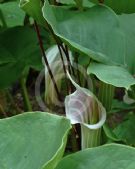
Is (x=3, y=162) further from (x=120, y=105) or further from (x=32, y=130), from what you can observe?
(x=120, y=105)

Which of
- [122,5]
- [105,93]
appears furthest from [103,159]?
[122,5]

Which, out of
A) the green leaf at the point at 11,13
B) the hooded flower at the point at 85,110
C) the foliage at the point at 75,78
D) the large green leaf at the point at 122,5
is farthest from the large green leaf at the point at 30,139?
the green leaf at the point at 11,13

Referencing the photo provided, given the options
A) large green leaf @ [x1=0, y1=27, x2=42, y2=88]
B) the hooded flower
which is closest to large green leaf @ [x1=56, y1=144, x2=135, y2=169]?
the hooded flower

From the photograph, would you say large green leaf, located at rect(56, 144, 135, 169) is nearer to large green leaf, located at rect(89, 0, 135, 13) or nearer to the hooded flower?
the hooded flower

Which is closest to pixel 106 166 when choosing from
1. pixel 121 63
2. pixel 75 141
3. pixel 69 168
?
pixel 69 168

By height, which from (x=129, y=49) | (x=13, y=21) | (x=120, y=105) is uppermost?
(x=129, y=49)

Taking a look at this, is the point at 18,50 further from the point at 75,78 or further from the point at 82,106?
the point at 82,106

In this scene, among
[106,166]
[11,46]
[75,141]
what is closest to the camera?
[106,166]
